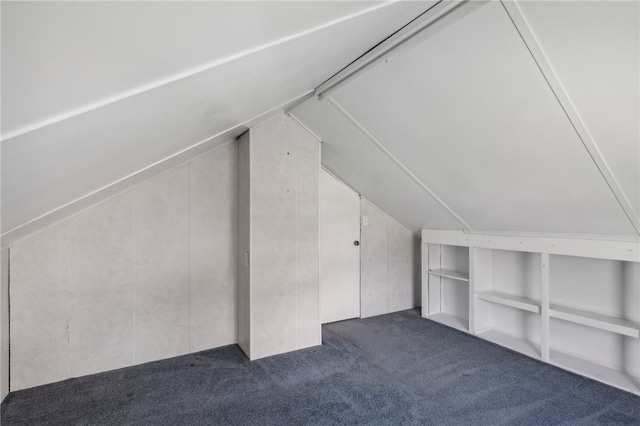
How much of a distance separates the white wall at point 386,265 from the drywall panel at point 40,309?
10.2 ft

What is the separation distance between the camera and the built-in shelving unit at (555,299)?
2.66 metres

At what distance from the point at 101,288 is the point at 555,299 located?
4.29m

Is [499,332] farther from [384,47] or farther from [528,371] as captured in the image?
[384,47]

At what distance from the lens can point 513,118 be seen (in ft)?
6.39

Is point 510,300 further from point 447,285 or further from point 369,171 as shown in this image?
point 369,171

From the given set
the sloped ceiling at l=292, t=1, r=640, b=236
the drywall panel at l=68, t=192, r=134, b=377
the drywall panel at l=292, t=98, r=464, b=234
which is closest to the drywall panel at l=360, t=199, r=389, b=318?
the drywall panel at l=292, t=98, r=464, b=234

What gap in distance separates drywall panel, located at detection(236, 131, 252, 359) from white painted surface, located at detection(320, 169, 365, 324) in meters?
1.09

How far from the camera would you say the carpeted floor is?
84.8 inches

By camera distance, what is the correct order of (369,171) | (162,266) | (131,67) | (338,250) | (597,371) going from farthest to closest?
1. (338,250)
2. (369,171)
3. (162,266)
4. (597,371)
5. (131,67)

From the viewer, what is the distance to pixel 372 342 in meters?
3.42

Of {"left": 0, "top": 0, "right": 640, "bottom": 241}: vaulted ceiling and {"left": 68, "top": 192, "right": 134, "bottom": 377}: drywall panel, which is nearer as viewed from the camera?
{"left": 0, "top": 0, "right": 640, "bottom": 241}: vaulted ceiling

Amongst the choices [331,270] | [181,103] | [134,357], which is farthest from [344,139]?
[134,357]

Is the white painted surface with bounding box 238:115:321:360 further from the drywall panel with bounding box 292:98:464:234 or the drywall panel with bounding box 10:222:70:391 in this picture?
the drywall panel with bounding box 10:222:70:391

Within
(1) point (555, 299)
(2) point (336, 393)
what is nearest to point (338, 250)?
(2) point (336, 393)
